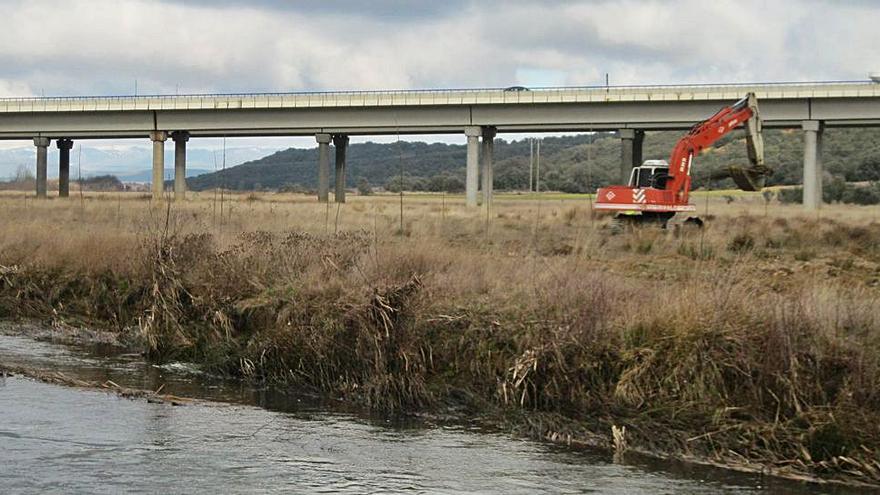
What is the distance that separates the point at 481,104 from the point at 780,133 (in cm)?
7374

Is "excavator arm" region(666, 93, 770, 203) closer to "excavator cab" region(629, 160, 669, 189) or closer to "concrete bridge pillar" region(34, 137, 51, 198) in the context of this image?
"excavator cab" region(629, 160, 669, 189)

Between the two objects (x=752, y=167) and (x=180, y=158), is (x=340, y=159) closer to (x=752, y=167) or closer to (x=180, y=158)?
(x=180, y=158)

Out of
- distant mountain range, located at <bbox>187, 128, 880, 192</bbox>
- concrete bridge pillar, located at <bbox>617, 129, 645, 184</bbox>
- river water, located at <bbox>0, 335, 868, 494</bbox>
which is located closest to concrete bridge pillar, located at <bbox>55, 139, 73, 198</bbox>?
distant mountain range, located at <bbox>187, 128, 880, 192</bbox>

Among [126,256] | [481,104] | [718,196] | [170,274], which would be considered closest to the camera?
[170,274]

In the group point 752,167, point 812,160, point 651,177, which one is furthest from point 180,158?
point 752,167

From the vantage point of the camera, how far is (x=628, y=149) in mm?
68938

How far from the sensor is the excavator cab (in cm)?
3619

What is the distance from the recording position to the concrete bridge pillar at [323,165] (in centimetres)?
7456

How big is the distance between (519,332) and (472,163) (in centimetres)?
5746

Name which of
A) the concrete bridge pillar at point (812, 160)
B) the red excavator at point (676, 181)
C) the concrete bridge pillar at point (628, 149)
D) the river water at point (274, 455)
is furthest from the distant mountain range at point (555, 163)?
the river water at point (274, 455)

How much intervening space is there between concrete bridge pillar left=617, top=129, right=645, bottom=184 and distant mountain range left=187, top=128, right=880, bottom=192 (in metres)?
5.43

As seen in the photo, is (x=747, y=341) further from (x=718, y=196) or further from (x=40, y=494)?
(x=718, y=196)

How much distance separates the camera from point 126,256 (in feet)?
70.1

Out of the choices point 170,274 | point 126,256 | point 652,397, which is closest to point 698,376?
point 652,397
